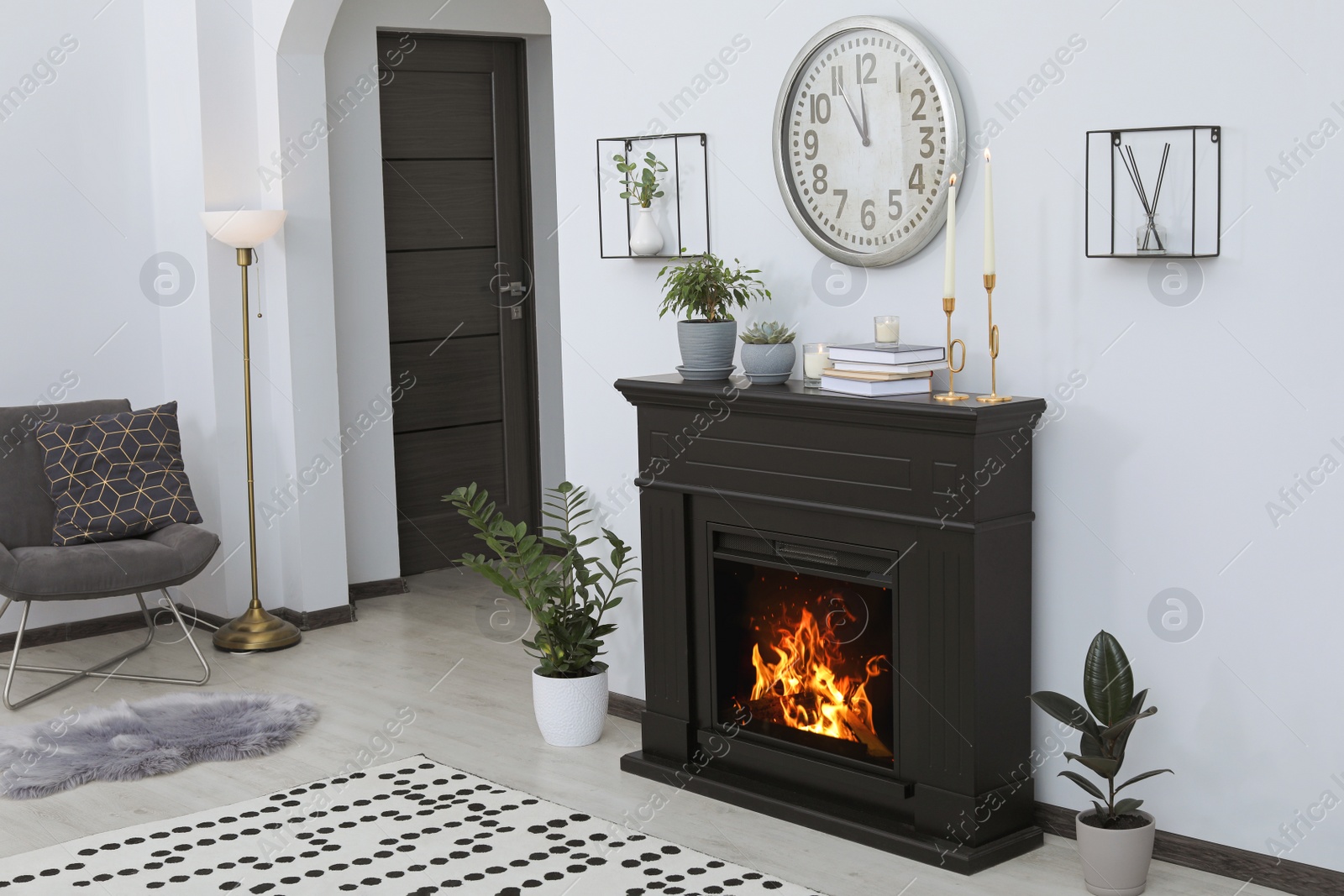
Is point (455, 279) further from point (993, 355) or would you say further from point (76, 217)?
point (993, 355)

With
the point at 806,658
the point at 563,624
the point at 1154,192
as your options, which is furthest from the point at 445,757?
the point at 1154,192

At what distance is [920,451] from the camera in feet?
10.4

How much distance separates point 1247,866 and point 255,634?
3.50 metres

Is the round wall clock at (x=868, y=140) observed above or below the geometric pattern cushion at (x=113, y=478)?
above

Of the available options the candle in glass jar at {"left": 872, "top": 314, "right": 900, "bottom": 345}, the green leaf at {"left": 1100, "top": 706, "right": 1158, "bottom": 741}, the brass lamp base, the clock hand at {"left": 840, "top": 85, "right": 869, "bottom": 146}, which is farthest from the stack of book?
the brass lamp base

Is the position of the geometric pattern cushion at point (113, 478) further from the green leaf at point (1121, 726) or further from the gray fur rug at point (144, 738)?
the green leaf at point (1121, 726)

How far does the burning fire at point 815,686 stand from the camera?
11.4 feet

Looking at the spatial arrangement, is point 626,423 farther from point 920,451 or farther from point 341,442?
point 341,442

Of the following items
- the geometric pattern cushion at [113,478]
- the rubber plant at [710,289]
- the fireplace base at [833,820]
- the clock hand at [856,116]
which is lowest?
the fireplace base at [833,820]

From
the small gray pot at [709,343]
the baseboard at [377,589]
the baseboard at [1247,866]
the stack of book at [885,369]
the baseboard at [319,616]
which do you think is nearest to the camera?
the baseboard at [1247,866]

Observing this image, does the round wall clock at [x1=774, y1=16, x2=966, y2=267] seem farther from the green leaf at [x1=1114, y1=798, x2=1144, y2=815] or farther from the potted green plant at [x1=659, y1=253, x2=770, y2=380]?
the green leaf at [x1=1114, y1=798, x2=1144, y2=815]

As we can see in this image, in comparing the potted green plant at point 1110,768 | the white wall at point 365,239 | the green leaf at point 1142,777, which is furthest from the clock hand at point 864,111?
the white wall at point 365,239

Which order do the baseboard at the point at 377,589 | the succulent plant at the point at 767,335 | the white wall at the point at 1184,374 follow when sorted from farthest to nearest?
the baseboard at the point at 377,589 → the succulent plant at the point at 767,335 → the white wall at the point at 1184,374

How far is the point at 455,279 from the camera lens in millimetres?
6254
